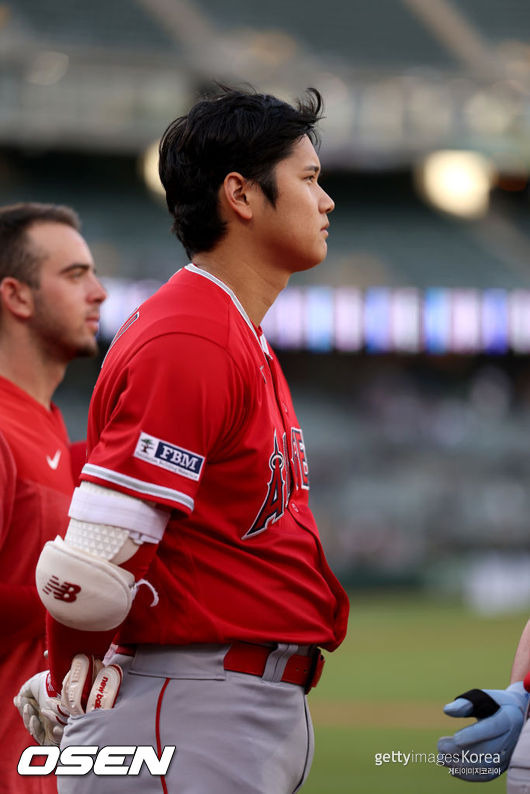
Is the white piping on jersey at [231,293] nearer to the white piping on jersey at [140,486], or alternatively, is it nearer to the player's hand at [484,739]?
A: the white piping on jersey at [140,486]

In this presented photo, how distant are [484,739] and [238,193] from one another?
1.27 metres

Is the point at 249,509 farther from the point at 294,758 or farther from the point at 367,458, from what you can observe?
the point at 367,458

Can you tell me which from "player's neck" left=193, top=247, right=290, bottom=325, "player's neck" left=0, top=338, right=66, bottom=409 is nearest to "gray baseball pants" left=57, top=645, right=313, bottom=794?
"player's neck" left=193, top=247, right=290, bottom=325

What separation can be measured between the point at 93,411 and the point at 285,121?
715 millimetres

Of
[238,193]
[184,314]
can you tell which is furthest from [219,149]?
[184,314]

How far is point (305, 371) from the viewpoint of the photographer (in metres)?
24.5

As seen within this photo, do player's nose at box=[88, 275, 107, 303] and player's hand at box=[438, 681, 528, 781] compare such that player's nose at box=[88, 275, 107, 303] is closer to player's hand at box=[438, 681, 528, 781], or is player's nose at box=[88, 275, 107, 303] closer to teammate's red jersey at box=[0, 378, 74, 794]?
teammate's red jersey at box=[0, 378, 74, 794]

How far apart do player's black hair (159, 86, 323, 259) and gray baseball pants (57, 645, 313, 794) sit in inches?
34.3

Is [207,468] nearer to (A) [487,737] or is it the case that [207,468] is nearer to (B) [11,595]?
(A) [487,737]

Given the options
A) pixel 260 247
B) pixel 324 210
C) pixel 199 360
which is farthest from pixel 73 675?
pixel 324 210

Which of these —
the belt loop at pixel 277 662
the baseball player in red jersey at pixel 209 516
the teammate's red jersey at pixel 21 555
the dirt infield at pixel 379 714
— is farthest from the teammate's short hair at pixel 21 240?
the dirt infield at pixel 379 714

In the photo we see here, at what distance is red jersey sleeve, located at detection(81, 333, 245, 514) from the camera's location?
189cm

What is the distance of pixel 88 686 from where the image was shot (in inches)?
79.8

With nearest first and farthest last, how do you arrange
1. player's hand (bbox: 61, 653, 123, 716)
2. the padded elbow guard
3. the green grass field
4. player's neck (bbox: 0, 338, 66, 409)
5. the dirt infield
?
1. the padded elbow guard
2. player's hand (bbox: 61, 653, 123, 716)
3. player's neck (bbox: 0, 338, 66, 409)
4. the green grass field
5. the dirt infield
